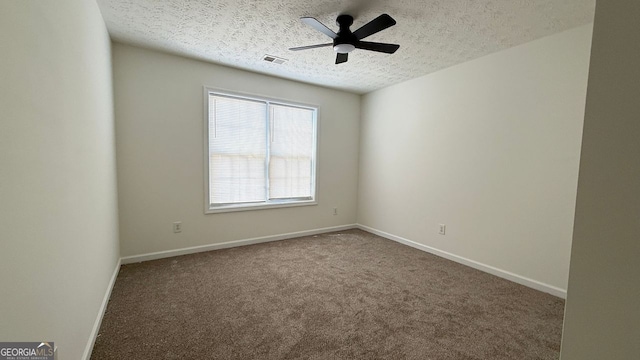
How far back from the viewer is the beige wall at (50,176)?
0.81 m

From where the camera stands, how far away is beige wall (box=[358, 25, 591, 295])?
243 centimetres

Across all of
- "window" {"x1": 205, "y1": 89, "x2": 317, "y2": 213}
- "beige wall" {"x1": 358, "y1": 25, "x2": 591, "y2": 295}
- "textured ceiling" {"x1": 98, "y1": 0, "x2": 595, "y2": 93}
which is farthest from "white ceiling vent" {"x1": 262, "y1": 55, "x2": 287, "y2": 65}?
"beige wall" {"x1": 358, "y1": 25, "x2": 591, "y2": 295}

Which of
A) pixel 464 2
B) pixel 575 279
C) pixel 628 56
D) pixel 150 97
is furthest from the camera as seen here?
pixel 150 97

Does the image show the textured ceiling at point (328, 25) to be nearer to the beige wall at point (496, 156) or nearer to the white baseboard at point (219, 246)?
the beige wall at point (496, 156)

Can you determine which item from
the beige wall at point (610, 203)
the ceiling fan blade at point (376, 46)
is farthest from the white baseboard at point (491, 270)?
the ceiling fan blade at point (376, 46)

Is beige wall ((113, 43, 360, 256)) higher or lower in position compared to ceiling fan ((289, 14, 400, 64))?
lower

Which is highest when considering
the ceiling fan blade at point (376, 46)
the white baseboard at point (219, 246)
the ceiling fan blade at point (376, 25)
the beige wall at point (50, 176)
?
the ceiling fan blade at point (376, 25)

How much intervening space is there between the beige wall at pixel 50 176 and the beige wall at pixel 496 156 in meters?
3.72

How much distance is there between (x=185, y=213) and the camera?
132 inches

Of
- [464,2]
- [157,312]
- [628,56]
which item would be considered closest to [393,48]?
[464,2]

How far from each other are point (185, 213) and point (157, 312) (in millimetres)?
1498

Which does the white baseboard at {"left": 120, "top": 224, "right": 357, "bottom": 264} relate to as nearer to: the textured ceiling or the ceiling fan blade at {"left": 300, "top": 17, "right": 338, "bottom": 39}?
the textured ceiling

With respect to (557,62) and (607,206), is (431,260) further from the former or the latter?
(607,206)

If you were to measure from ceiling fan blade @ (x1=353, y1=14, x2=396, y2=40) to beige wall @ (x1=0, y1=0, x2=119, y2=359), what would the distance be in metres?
1.93
